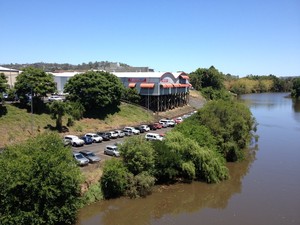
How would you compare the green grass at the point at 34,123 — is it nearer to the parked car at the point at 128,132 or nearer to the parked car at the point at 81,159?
the parked car at the point at 128,132

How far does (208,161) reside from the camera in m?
35.5

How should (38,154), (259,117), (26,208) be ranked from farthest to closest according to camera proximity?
(259,117) → (38,154) → (26,208)

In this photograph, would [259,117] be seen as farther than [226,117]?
Yes

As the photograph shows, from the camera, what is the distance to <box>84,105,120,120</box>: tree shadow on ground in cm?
5704

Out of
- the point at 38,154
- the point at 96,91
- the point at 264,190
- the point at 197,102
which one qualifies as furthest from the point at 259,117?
the point at 38,154

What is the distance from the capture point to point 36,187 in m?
22.4

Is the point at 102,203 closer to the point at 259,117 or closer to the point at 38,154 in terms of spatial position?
the point at 38,154

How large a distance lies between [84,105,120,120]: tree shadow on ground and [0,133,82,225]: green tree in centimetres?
3156

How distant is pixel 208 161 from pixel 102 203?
12918 millimetres

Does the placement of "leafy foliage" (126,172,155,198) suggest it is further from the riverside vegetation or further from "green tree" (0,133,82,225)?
"green tree" (0,133,82,225)

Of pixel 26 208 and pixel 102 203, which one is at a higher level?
pixel 26 208

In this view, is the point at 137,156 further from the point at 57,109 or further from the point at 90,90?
the point at 90,90

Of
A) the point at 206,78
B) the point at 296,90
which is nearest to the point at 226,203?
the point at 206,78

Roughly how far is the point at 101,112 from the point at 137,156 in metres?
29.5
